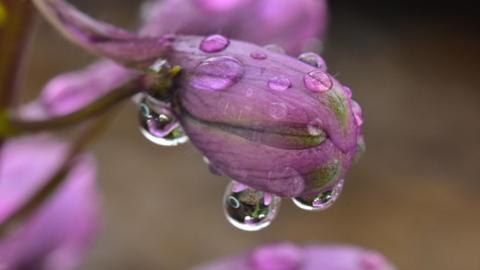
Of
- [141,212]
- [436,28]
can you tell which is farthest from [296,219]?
[436,28]

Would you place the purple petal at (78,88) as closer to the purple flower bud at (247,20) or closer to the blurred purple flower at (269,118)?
the purple flower bud at (247,20)

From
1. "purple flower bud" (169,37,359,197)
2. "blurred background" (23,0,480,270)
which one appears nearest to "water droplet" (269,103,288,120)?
"purple flower bud" (169,37,359,197)

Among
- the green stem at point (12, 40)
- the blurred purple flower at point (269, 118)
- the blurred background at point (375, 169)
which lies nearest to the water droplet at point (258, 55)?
the blurred purple flower at point (269, 118)

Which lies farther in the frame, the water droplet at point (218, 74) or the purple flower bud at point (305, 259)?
the purple flower bud at point (305, 259)

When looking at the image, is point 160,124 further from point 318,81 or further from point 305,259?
point 305,259

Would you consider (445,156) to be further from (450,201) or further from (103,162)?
(103,162)

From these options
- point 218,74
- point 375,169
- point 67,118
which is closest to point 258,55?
point 218,74

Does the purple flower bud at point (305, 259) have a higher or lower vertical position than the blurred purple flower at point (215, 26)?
lower

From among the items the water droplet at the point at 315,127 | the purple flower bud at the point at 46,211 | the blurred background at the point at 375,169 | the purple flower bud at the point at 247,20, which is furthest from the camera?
the blurred background at the point at 375,169
